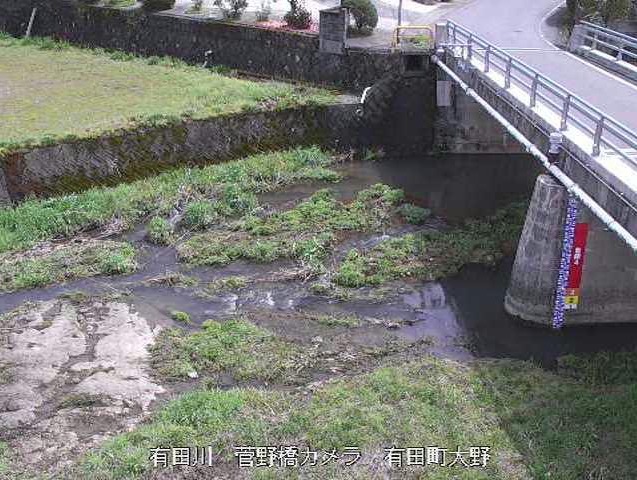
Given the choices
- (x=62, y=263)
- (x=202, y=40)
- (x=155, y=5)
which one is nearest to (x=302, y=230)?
(x=62, y=263)

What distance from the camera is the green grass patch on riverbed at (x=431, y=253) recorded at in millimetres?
19141

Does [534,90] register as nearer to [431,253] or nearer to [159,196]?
[431,253]

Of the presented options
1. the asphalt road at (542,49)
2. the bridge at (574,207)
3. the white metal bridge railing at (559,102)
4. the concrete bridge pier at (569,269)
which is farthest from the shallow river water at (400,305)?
the asphalt road at (542,49)

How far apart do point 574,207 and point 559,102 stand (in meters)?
3.77

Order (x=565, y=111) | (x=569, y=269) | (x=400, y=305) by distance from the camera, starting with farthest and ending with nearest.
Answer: (x=400, y=305) < (x=569, y=269) < (x=565, y=111)

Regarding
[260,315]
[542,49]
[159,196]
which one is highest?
[542,49]

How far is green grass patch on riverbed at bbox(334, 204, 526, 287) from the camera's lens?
62.8 ft

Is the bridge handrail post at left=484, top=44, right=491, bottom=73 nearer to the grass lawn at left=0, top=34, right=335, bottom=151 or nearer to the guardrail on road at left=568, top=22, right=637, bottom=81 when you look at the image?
the guardrail on road at left=568, top=22, right=637, bottom=81

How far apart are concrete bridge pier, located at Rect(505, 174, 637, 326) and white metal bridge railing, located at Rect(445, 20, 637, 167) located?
1.52 meters

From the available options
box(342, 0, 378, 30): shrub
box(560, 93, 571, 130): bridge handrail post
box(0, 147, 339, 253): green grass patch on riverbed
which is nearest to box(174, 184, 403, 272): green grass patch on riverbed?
box(0, 147, 339, 253): green grass patch on riverbed

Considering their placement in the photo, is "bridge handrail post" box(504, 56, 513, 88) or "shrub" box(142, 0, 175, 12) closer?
"bridge handrail post" box(504, 56, 513, 88)

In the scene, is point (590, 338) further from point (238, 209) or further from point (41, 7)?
point (41, 7)

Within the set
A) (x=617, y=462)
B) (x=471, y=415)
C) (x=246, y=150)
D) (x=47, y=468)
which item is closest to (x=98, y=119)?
(x=246, y=150)

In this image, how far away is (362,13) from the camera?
98.6 ft
